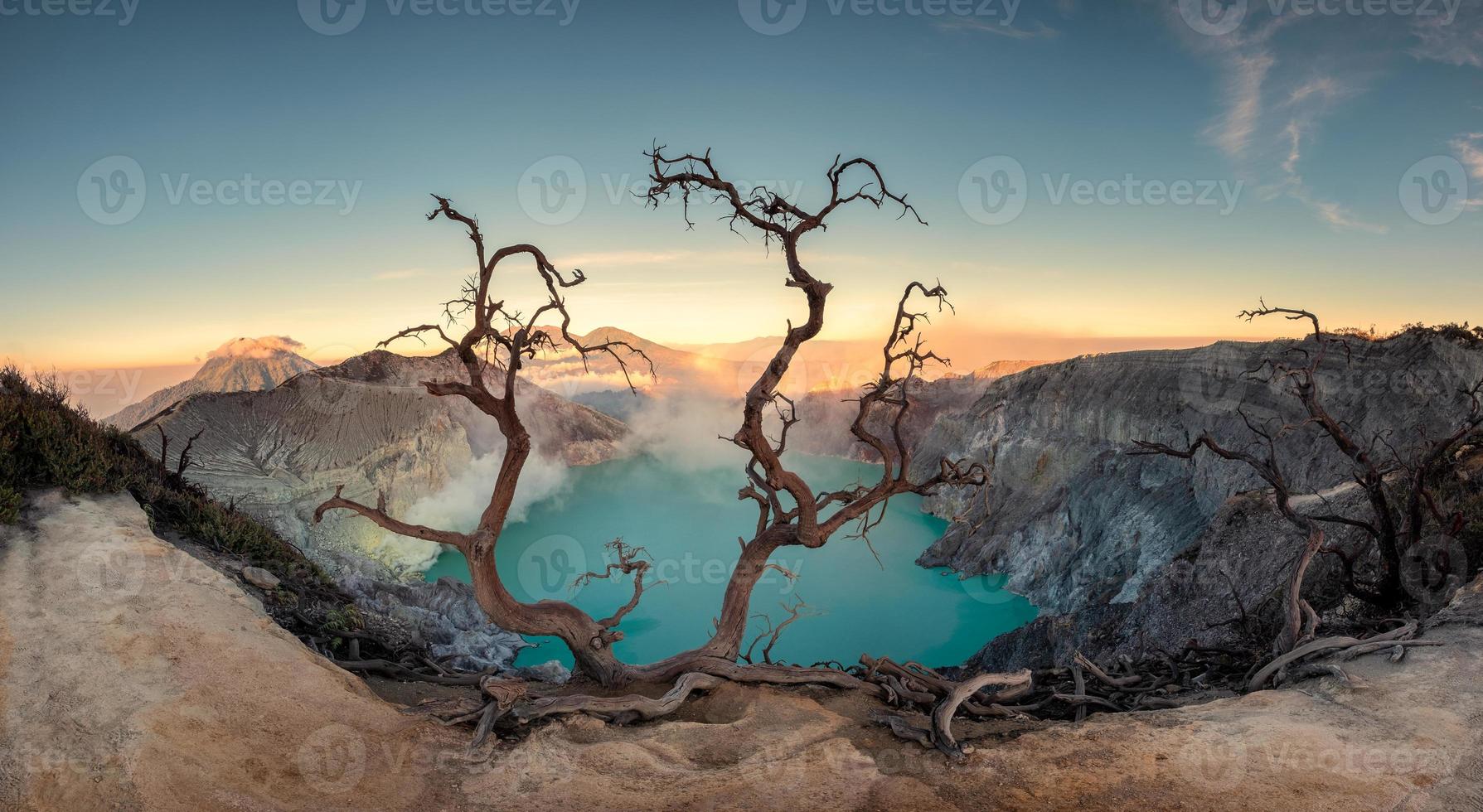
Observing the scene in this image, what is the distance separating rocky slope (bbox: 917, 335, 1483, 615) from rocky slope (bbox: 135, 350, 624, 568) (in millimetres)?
24436

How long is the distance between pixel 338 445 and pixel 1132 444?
3557cm

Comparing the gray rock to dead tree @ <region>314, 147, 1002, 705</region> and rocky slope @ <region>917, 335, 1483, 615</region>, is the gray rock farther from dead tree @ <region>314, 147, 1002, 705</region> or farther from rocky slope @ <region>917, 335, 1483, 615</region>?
rocky slope @ <region>917, 335, 1483, 615</region>

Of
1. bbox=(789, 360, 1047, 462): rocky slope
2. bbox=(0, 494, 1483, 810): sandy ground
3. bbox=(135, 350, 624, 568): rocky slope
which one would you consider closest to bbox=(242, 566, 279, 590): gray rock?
bbox=(0, 494, 1483, 810): sandy ground

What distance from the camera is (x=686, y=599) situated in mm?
31125

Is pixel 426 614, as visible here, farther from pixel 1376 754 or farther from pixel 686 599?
pixel 1376 754

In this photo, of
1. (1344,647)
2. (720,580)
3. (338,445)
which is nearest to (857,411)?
(720,580)

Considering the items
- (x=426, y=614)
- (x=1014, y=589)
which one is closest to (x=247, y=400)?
(x=426, y=614)

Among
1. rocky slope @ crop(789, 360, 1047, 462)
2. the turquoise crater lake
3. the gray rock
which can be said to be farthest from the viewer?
rocky slope @ crop(789, 360, 1047, 462)

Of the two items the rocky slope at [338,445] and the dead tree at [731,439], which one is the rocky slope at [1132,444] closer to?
the dead tree at [731,439]

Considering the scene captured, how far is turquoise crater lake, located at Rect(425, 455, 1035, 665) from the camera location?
25.6 meters

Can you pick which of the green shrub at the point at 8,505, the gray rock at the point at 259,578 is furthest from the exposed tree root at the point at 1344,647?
the green shrub at the point at 8,505

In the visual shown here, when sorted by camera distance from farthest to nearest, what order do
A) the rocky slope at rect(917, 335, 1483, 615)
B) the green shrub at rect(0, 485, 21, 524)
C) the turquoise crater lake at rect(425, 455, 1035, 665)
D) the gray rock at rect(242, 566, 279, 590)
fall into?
1. the turquoise crater lake at rect(425, 455, 1035, 665)
2. the rocky slope at rect(917, 335, 1483, 615)
3. the gray rock at rect(242, 566, 279, 590)
4. the green shrub at rect(0, 485, 21, 524)

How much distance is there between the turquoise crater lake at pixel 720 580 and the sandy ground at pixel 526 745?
27.5ft

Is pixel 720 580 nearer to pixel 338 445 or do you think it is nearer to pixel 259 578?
pixel 338 445
